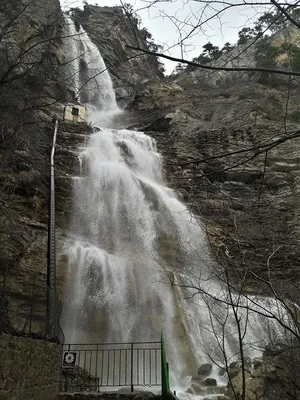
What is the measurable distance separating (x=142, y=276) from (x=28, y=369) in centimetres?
666

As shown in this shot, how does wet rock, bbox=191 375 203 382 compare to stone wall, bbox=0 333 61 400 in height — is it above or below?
above

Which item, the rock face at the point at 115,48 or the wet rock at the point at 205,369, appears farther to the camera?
the rock face at the point at 115,48

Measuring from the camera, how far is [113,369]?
30.1 ft

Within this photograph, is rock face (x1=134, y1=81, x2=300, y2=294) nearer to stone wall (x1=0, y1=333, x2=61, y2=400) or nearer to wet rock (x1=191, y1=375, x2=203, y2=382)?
wet rock (x1=191, y1=375, x2=203, y2=382)

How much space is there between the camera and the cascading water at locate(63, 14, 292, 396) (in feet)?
33.7

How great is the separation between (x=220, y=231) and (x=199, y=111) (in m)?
14.5

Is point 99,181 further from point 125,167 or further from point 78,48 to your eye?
point 78,48

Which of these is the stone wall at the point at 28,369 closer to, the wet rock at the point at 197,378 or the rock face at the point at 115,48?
the wet rock at the point at 197,378

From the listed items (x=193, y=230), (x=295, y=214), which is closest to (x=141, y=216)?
(x=193, y=230)

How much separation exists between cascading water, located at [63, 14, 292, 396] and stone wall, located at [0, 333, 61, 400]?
8.67ft

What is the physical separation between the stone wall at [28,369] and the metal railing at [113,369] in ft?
3.08

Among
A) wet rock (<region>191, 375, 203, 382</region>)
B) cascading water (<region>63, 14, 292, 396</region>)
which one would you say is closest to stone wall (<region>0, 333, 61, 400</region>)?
cascading water (<region>63, 14, 292, 396</region>)

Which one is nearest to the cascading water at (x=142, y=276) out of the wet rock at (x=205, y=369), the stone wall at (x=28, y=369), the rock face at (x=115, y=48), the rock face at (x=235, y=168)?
the wet rock at (x=205, y=369)

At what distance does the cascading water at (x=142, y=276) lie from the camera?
10281 millimetres
